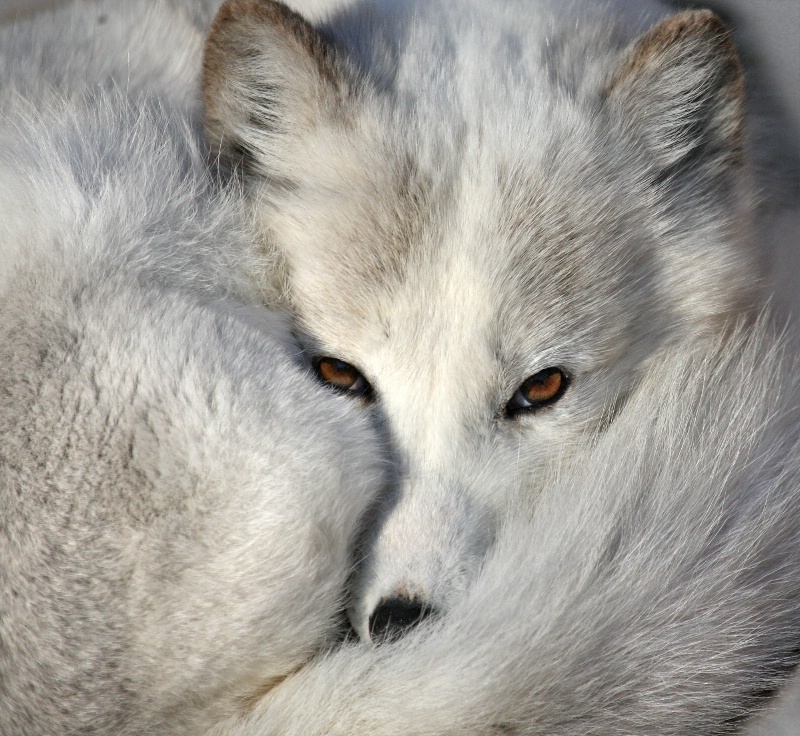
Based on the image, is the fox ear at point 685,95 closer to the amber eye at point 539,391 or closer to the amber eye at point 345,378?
the amber eye at point 539,391

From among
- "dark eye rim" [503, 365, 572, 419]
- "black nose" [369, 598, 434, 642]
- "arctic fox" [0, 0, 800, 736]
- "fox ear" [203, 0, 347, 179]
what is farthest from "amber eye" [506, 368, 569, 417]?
"fox ear" [203, 0, 347, 179]

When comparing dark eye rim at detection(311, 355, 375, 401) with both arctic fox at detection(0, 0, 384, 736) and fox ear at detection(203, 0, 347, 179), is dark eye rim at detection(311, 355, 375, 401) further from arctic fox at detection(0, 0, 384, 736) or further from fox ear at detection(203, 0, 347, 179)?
fox ear at detection(203, 0, 347, 179)

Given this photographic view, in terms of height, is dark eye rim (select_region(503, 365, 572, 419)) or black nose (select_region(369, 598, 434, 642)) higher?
dark eye rim (select_region(503, 365, 572, 419))

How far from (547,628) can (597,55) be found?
101cm

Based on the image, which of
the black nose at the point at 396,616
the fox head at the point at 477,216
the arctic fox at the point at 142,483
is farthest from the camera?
the fox head at the point at 477,216

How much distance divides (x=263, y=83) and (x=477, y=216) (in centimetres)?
44

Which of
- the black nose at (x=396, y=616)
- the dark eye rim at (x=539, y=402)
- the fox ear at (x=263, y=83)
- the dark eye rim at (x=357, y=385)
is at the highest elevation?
the fox ear at (x=263, y=83)

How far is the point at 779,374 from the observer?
1.48 m

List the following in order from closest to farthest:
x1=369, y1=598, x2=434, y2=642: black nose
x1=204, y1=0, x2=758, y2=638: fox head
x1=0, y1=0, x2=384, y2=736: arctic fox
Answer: x1=0, y1=0, x2=384, y2=736: arctic fox < x1=369, y1=598, x2=434, y2=642: black nose < x1=204, y1=0, x2=758, y2=638: fox head

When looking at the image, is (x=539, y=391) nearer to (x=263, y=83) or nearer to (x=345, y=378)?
(x=345, y=378)

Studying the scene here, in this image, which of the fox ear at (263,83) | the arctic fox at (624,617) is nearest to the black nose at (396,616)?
the arctic fox at (624,617)

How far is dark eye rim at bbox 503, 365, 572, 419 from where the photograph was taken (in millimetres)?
1603

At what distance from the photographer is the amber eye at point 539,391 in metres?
1.61

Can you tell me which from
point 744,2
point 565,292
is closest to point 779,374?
point 565,292
